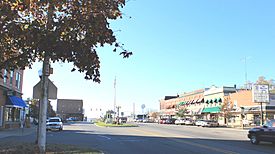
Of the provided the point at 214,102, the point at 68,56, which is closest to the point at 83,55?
the point at 68,56

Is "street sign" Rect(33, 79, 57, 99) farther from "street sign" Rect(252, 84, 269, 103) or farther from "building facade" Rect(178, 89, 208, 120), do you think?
"building facade" Rect(178, 89, 208, 120)

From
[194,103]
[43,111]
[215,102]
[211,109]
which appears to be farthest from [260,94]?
[43,111]

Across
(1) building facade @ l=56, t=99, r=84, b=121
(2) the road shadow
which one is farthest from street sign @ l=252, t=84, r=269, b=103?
(1) building facade @ l=56, t=99, r=84, b=121

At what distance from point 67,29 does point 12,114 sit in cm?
3338

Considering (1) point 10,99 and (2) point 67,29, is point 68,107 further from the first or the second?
(2) point 67,29

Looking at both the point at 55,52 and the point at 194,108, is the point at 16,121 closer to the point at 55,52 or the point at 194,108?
the point at 55,52

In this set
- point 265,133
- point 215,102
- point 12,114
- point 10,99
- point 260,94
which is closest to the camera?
point 265,133

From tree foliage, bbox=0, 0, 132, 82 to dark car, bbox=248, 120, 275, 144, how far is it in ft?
44.0

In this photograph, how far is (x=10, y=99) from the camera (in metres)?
36.3

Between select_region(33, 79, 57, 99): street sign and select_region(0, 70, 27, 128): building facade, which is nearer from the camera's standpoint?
select_region(33, 79, 57, 99): street sign

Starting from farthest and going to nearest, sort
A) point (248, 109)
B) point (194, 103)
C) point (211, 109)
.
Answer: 1. point (194, 103)
2. point (211, 109)
3. point (248, 109)

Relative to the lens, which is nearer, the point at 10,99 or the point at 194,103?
the point at 10,99

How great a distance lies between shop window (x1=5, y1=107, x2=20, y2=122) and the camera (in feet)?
121

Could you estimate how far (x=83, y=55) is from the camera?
9484mm
